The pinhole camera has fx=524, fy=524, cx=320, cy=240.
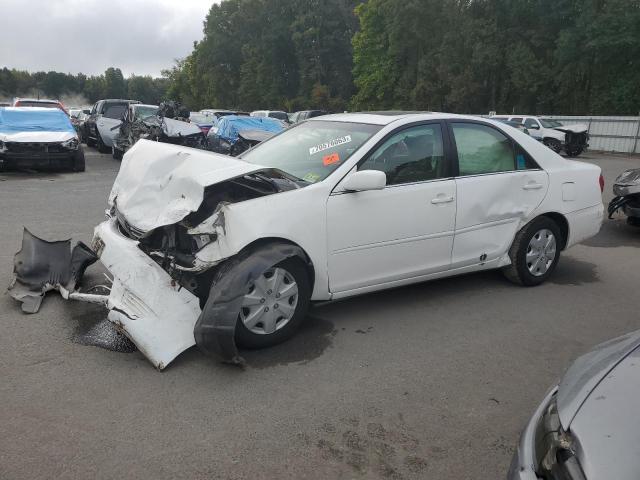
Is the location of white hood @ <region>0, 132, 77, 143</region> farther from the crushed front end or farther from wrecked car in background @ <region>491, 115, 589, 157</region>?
wrecked car in background @ <region>491, 115, 589, 157</region>

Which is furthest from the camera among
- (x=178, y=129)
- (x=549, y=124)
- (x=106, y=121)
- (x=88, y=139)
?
(x=549, y=124)

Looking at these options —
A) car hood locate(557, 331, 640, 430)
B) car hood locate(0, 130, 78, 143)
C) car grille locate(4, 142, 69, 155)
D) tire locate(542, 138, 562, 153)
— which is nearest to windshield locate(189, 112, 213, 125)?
car hood locate(0, 130, 78, 143)

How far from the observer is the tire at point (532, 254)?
16.3 ft

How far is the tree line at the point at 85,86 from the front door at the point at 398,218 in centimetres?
10042

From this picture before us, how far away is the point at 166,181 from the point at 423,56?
44222 millimetres

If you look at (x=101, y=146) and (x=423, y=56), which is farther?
A: (x=423, y=56)

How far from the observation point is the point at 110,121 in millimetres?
18094

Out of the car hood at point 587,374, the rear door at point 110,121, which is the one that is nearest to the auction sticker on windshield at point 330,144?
the car hood at point 587,374

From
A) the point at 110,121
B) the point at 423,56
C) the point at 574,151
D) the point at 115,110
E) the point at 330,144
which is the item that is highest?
the point at 423,56

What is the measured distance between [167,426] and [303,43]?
188 ft

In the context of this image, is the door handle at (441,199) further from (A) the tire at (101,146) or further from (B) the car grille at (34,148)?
(A) the tire at (101,146)

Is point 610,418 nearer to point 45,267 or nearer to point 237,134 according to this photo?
point 45,267

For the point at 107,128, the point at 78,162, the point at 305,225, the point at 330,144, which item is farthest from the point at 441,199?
the point at 107,128

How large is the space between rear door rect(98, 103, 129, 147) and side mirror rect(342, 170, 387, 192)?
1540cm
